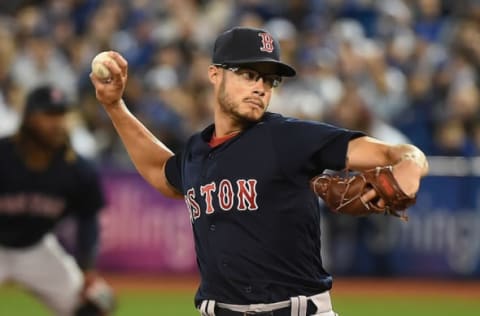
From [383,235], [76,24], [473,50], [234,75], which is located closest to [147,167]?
[234,75]

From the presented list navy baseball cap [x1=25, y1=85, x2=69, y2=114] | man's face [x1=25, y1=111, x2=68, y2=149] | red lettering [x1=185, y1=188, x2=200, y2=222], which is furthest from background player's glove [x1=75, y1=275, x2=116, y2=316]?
red lettering [x1=185, y1=188, x2=200, y2=222]

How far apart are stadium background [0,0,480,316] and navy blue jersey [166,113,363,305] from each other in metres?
5.93

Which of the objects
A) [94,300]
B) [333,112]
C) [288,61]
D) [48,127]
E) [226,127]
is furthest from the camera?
[288,61]

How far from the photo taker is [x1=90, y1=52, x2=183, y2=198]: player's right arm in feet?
19.0

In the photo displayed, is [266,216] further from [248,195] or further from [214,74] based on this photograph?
[214,74]

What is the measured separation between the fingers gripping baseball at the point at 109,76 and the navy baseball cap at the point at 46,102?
6.84 feet

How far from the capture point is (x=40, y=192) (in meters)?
8.23

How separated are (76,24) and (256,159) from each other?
1178 cm

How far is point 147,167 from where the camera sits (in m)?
5.92

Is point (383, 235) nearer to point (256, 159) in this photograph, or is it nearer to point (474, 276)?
point (474, 276)

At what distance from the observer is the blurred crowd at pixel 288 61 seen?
13.0m

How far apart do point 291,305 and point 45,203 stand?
3634 mm

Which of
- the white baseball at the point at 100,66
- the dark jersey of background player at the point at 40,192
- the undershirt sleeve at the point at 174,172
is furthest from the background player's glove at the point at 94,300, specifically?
the white baseball at the point at 100,66

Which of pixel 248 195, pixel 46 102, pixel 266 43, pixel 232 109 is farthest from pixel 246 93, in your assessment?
pixel 46 102
